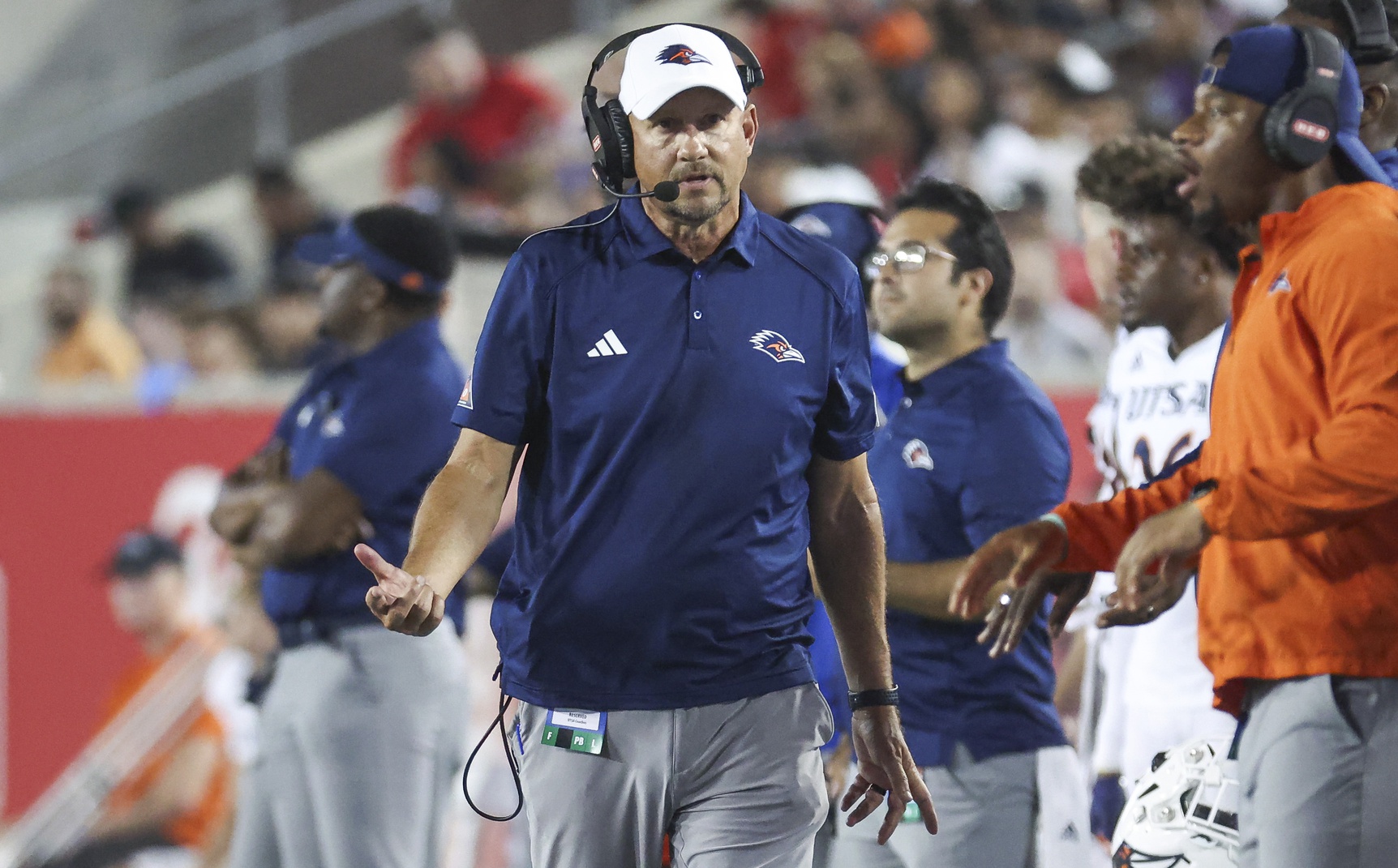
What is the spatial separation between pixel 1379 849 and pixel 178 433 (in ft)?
21.3

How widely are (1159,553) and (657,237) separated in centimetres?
113

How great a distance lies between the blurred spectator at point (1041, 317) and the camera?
934 centimetres

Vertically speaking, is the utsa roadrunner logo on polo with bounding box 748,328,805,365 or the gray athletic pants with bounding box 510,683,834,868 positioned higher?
the utsa roadrunner logo on polo with bounding box 748,328,805,365

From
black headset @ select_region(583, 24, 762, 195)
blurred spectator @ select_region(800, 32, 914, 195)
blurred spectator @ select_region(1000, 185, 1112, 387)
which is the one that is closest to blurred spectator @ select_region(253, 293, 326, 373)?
blurred spectator @ select_region(800, 32, 914, 195)

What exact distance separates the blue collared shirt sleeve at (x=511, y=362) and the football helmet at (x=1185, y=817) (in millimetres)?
1606

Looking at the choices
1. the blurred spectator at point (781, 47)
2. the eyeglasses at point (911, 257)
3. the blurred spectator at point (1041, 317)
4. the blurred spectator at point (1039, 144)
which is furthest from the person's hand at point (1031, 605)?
the blurred spectator at point (781, 47)

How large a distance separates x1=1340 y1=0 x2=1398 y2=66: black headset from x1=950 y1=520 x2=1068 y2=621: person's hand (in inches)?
55.9

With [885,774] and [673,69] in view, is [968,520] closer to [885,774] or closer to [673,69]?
[885,774]

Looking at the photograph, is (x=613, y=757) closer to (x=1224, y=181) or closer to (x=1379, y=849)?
(x=1379, y=849)

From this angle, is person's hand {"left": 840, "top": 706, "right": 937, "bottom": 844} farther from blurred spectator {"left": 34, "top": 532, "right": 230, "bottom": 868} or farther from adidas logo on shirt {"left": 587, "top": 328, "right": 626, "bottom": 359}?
blurred spectator {"left": 34, "top": 532, "right": 230, "bottom": 868}

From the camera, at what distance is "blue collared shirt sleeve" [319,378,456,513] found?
5.19 metres

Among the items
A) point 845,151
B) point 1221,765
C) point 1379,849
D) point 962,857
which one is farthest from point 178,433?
point 1379,849

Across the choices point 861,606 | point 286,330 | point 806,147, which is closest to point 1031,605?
point 861,606

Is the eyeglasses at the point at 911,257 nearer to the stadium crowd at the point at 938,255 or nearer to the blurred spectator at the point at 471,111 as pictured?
the stadium crowd at the point at 938,255
